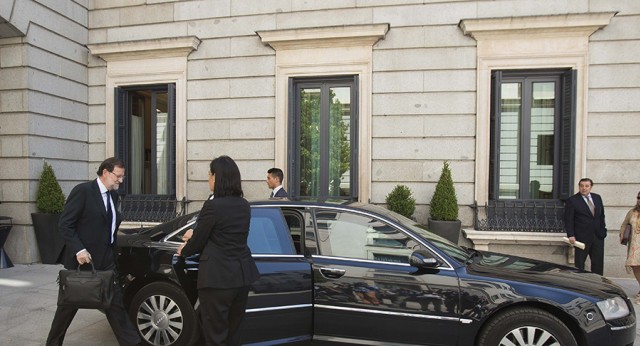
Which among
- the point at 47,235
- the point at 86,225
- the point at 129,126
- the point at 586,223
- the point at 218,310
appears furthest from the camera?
the point at 129,126

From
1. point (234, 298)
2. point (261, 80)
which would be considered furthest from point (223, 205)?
point (261, 80)

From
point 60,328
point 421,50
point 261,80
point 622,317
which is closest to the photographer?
point 622,317

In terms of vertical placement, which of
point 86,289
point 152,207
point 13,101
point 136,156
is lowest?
point 86,289

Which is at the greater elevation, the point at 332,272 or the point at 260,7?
the point at 260,7

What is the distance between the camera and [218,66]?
8602mm

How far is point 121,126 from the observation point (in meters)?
9.31

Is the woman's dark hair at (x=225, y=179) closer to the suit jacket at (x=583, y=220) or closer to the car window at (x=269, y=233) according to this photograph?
the car window at (x=269, y=233)

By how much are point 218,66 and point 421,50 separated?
418 centimetres

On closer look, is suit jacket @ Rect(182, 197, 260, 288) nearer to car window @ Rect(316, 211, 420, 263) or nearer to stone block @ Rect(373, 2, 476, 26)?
car window @ Rect(316, 211, 420, 263)

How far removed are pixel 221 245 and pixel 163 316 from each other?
153cm

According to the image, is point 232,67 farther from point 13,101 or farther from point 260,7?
point 13,101

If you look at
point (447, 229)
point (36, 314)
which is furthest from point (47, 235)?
point (447, 229)

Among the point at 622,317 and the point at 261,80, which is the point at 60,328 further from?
the point at 261,80

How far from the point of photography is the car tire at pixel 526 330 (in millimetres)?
3289
